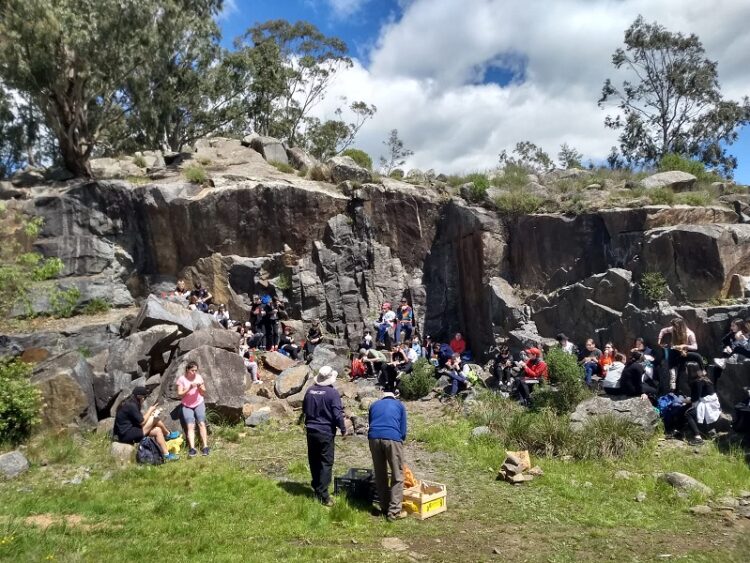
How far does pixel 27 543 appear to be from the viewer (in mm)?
6129

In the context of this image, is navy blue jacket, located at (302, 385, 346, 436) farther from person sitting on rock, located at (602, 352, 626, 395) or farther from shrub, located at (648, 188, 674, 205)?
shrub, located at (648, 188, 674, 205)

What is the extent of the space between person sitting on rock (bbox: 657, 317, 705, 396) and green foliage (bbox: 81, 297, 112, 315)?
16566 millimetres

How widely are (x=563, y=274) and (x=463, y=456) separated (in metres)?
9.85

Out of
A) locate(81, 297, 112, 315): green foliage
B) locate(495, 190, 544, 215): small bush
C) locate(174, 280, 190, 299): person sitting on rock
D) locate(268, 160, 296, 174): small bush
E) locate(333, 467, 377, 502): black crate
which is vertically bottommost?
locate(333, 467, 377, 502): black crate

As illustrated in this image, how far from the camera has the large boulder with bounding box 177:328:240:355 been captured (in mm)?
14312

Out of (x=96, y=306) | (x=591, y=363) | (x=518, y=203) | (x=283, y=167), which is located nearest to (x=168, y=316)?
(x=96, y=306)

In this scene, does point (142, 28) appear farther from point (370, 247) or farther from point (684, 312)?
point (684, 312)

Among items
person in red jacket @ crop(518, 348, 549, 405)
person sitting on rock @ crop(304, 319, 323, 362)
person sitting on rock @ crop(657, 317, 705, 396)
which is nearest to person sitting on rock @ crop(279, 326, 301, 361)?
person sitting on rock @ crop(304, 319, 323, 362)

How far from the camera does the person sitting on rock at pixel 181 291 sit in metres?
20.0

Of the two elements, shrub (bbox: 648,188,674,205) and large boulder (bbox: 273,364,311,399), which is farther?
shrub (bbox: 648,188,674,205)

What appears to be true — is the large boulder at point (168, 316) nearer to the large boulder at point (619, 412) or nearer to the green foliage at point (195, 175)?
the green foliage at point (195, 175)

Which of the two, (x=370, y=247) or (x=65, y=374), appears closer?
(x=65, y=374)

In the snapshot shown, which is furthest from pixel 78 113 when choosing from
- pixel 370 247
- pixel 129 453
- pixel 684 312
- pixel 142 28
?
pixel 684 312

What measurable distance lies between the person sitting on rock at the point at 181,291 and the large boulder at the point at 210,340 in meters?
4.96
